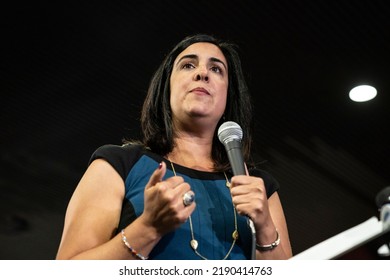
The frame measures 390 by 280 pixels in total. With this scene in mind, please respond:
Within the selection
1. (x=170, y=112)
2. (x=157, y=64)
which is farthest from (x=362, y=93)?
(x=170, y=112)

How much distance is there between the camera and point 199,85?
4.52 ft

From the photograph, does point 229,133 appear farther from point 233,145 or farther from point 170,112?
point 170,112

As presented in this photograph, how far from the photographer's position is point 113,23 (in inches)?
131

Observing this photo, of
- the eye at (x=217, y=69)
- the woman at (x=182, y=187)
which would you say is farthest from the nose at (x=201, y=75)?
the eye at (x=217, y=69)

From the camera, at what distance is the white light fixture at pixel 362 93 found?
13.0ft

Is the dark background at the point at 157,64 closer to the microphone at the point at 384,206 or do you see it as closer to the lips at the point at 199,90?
the lips at the point at 199,90

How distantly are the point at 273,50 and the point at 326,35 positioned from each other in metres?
0.37

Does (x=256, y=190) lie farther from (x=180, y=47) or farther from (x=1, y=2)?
(x=1, y=2)

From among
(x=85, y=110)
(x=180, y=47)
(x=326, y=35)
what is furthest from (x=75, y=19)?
(x=180, y=47)

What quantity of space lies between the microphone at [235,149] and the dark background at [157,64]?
7.34ft

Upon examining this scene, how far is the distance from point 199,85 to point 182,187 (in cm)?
55

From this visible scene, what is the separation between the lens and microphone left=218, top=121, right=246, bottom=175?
3.35ft

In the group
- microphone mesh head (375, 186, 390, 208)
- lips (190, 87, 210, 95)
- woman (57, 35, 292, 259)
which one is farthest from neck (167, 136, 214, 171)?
microphone mesh head (375, 186, 390, 208)

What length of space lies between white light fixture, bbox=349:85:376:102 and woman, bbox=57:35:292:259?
257cm
